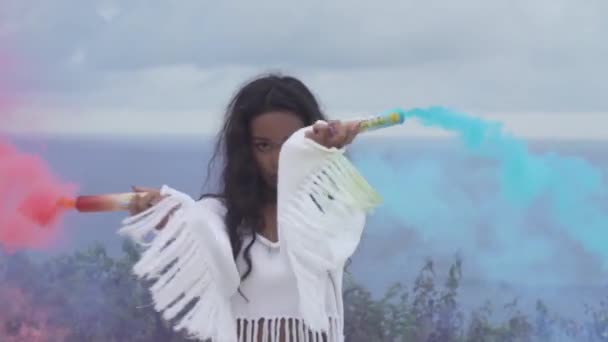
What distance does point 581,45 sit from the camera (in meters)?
2.38

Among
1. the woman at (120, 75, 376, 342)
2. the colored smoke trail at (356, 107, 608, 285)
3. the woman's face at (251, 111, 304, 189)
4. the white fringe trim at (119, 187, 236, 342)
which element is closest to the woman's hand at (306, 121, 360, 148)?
the woman at (120, 75, 376, 342)

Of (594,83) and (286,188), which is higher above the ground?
(594,83)

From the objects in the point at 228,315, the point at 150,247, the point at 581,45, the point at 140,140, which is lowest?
the point at 228,315

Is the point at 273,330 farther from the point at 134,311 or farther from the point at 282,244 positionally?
the point at 134,311

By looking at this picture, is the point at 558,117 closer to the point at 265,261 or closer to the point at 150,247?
the point at 265,261

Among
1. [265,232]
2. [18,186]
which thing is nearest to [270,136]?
[265,232]

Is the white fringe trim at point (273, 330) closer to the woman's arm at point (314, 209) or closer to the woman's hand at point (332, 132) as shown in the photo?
the woman's arm at point (314, 209)

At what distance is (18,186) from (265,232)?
790mm

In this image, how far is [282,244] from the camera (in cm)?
165

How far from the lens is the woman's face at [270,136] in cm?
172

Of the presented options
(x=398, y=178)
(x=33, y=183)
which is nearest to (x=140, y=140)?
(x=33, y=183)

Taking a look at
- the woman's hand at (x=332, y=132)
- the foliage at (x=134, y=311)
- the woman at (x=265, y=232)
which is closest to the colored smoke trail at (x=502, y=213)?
the foliage at (x=134, y=311)

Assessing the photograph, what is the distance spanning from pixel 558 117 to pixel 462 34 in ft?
0.93

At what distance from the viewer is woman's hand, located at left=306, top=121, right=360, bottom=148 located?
5.26 feet
